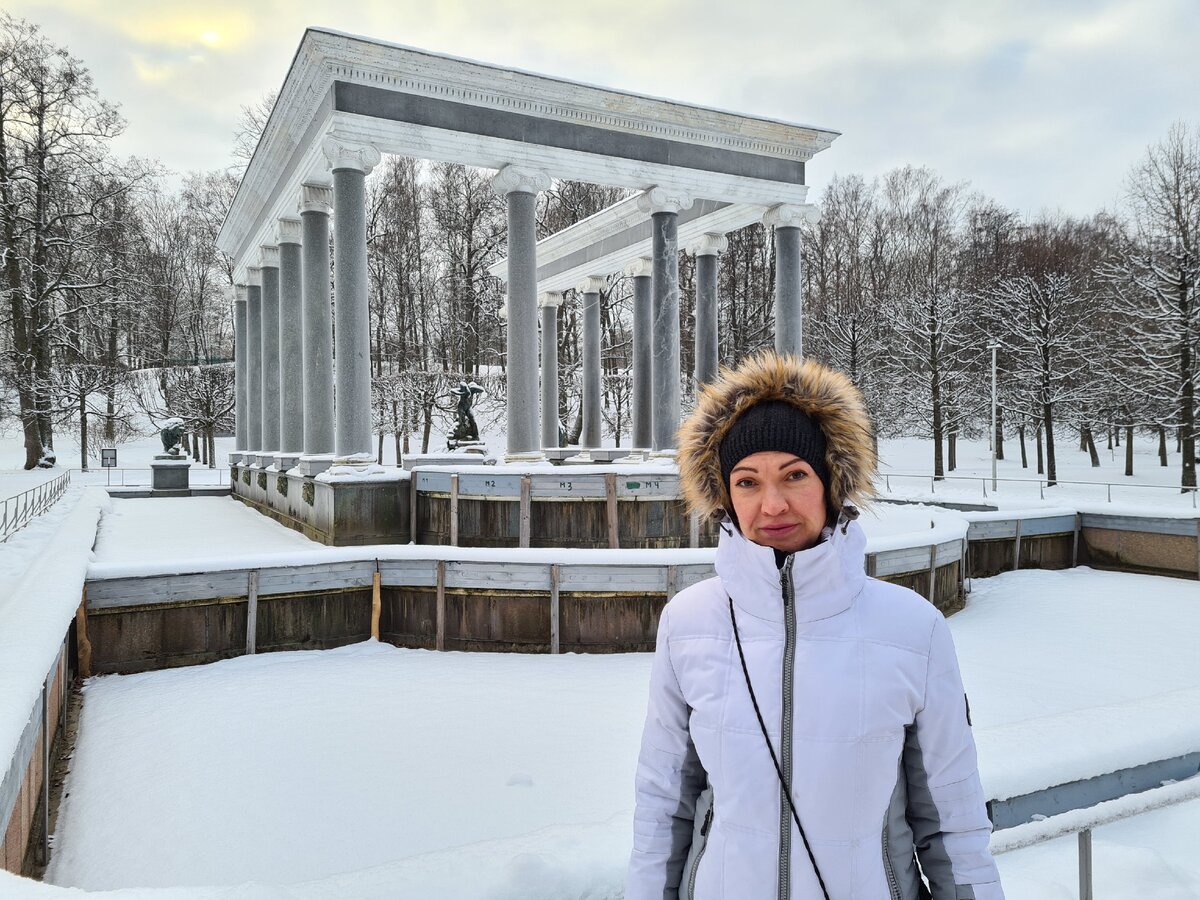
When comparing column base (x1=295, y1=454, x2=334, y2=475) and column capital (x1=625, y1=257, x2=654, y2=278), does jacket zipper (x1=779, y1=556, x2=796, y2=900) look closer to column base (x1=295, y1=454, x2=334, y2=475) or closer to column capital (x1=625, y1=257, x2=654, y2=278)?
column base (x1=295, y1=454, x2=334, y2=475)

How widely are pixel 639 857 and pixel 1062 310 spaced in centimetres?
3843

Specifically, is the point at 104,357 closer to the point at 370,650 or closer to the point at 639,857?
the point at 370,650

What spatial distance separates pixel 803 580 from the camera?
1.87 metres

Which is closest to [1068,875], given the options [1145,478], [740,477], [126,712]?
[740,477]

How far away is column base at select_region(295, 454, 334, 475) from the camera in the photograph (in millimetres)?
15281

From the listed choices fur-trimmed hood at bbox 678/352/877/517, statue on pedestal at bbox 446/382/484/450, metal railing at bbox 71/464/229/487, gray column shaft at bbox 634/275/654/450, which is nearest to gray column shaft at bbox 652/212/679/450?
gray column shaft at bbox 634/275/654/450

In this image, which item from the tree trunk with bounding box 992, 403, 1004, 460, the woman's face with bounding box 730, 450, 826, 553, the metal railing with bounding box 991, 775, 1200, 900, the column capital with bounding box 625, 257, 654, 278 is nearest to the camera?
the woman's face with bounding box 730, 450, 826, 553

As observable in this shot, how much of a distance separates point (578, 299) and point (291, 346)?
25280 mm

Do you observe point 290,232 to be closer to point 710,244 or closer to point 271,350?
point 271,350

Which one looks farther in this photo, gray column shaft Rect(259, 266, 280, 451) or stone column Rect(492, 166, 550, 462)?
gray column shaft Rect(259, 266, 280, 451)

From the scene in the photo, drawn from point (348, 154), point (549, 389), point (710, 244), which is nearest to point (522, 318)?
point (348, 154)

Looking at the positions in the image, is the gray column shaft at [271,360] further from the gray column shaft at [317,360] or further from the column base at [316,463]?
the column base at [316,463]

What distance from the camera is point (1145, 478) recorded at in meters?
32.2

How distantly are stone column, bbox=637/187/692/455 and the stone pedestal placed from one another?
16.0 meters
